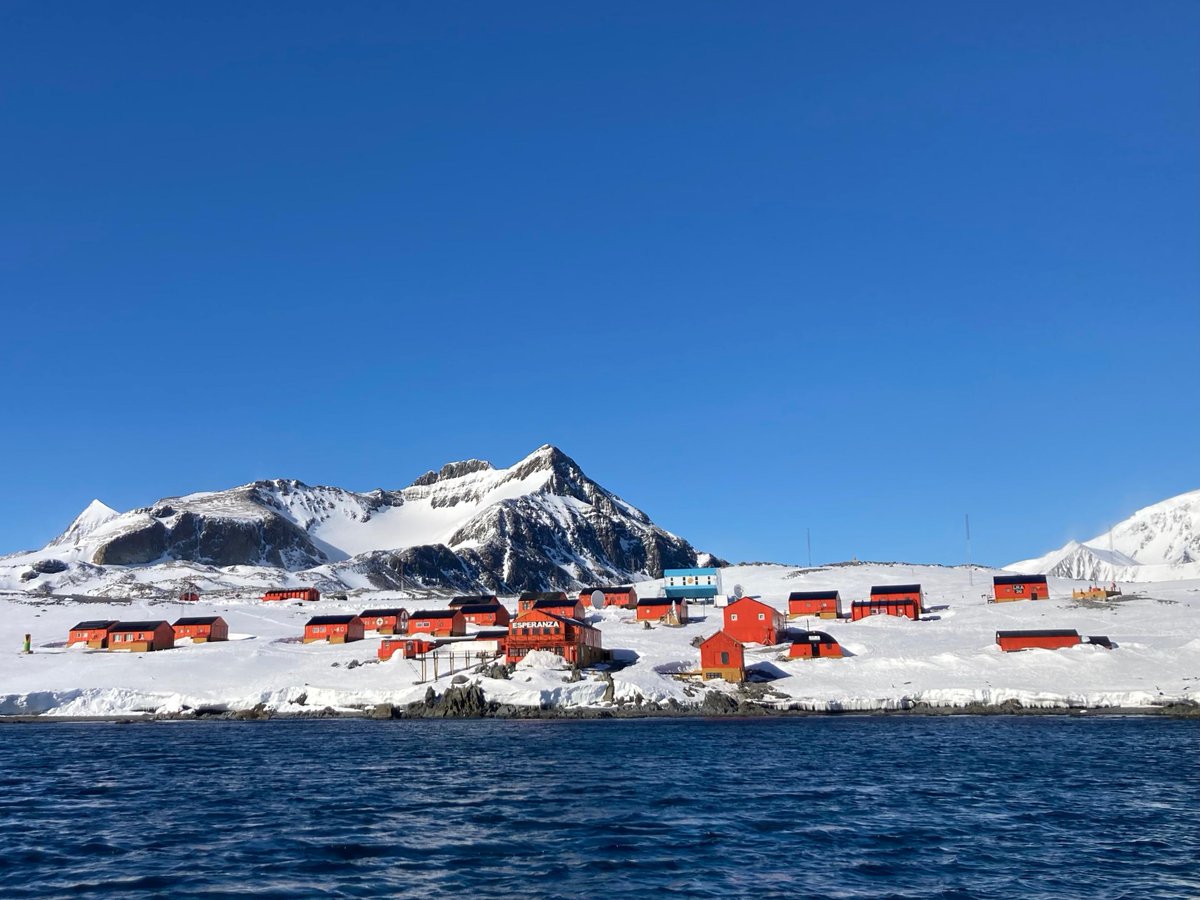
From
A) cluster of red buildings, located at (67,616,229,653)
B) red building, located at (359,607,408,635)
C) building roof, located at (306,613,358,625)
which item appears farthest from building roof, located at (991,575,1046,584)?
cluster of red buildings, located at (67,616,229,653)

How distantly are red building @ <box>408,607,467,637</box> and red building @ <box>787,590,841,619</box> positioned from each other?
36.6 metres

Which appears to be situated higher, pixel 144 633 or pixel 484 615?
pixel 484 615

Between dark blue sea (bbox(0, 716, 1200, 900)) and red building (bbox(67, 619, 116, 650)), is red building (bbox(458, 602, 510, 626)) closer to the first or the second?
red building (bbox(67, 619, 116, 650))

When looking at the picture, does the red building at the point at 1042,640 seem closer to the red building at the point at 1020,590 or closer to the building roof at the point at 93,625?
the red building at the point at 1020,590

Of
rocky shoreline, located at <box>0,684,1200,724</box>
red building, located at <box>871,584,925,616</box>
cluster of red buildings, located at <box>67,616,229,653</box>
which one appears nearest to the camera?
rocky shoreline, located at <box>0,684,1200,724</box>

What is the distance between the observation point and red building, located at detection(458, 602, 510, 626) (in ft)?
400

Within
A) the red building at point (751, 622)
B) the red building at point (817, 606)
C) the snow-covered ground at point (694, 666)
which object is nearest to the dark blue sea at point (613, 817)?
the snow-covered ground at point (694, 666)

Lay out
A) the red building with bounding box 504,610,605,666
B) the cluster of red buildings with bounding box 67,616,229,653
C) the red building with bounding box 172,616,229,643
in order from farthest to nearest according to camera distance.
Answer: the red building with bounding box 172,616,229,643 < the cluster of red buildings with bounding box 67,616,229,653 < the red building with bounding box 504,610,605,666

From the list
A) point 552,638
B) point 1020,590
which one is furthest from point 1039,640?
point 552,638

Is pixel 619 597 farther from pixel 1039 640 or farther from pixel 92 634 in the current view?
pixel 92 634

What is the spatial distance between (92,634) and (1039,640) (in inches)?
3669

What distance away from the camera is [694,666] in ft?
297

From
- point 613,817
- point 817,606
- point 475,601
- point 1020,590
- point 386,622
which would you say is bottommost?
point 613,817

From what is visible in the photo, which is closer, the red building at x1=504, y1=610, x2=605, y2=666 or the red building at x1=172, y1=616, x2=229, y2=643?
the red building at x1=504, y1=610, x2=605, y2=666
